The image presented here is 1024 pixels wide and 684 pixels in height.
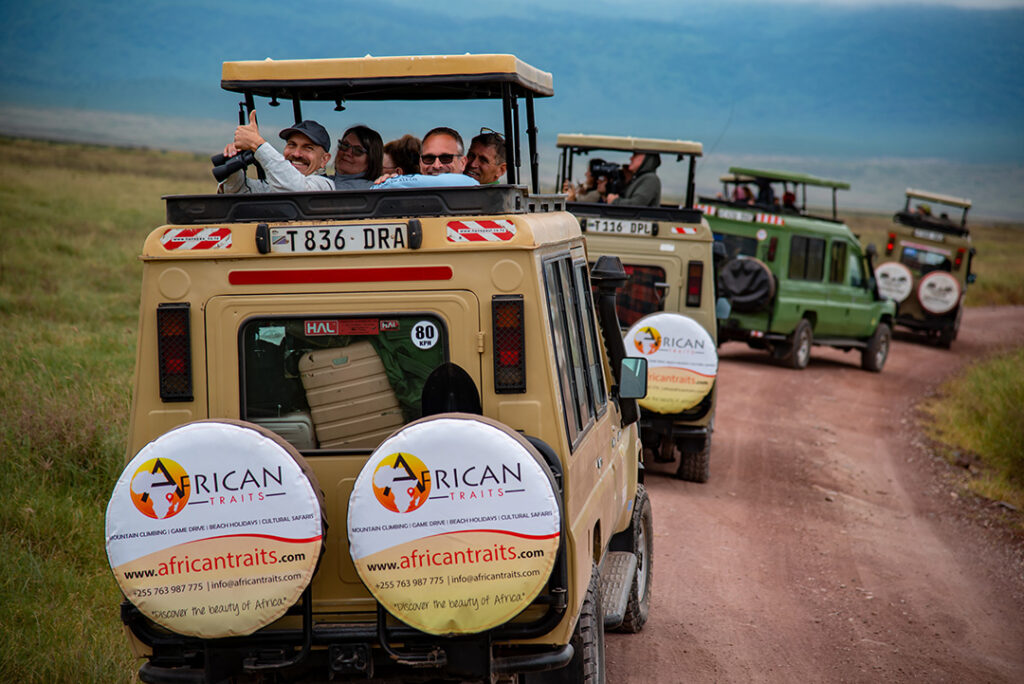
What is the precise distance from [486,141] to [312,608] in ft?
9.68

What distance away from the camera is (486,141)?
5969 millimetres

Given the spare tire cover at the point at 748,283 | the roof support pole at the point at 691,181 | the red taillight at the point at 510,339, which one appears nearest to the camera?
the red taillight at the point at 510,339

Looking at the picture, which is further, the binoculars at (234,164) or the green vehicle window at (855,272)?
the green vehicle window at (855,272)

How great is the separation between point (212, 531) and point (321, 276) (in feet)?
3.22

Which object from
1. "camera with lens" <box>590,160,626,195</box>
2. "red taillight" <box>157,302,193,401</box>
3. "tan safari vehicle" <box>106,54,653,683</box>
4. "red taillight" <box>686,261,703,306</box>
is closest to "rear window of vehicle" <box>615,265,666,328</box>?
"red taillight" <box>686,261,703,306</box>

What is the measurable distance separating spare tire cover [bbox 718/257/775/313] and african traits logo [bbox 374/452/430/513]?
13.0m

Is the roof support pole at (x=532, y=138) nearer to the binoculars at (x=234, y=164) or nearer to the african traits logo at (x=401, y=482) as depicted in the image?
the binoculars at (x=234, y=164)

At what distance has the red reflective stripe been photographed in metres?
3.96

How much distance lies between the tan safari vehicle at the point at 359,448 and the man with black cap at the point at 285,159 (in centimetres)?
43

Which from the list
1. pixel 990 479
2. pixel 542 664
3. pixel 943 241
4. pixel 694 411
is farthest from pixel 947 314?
pixel 542 664

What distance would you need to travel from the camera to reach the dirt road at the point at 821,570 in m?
6.05

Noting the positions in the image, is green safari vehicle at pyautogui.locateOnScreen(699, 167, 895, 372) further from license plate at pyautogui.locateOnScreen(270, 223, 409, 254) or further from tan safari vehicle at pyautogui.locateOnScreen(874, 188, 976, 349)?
license plate at pyautogui.locateOnScreen(270, 223, 409, 254)

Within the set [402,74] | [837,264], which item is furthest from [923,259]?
[402,74]

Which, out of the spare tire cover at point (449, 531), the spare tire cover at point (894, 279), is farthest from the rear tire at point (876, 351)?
the spare tire cover at point (449, 531)
